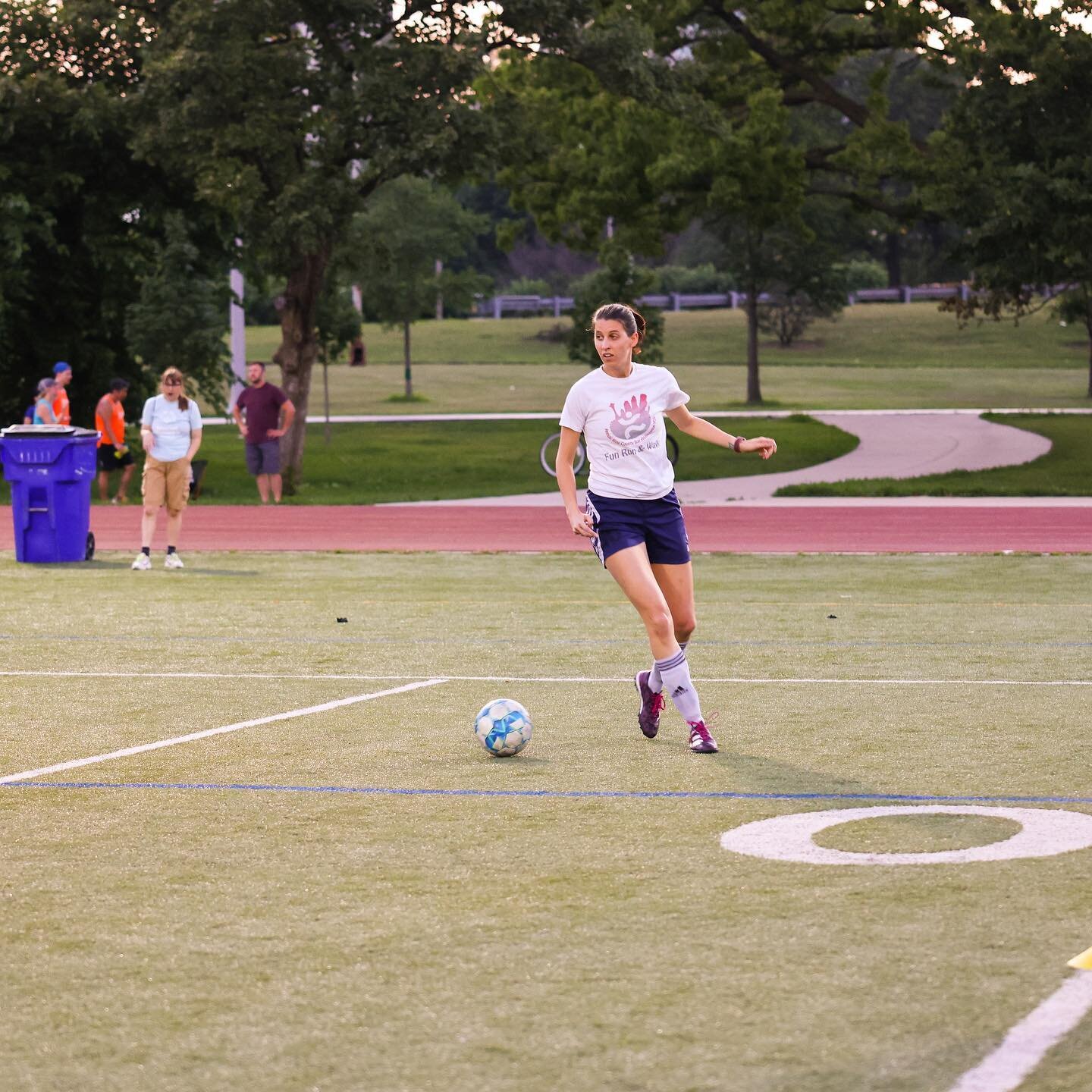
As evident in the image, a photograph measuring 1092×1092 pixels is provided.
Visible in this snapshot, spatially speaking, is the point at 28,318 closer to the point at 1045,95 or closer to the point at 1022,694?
the point at 1045,95

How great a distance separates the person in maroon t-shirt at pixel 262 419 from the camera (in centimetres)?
2447

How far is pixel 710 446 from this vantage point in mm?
39344

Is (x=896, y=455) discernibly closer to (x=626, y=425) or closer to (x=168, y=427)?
(x=168, y=427)

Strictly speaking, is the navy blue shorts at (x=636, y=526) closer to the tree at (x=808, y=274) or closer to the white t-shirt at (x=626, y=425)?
the white t-shirt at (x=626, y=425)

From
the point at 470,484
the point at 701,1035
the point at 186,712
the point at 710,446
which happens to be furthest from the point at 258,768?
the point at 710,446

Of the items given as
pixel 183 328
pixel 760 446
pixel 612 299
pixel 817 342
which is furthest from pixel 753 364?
pixel 760 446

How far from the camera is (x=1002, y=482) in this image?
31297mm

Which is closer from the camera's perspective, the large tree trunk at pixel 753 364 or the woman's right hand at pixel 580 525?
the woman's right hand at pixel 580 525

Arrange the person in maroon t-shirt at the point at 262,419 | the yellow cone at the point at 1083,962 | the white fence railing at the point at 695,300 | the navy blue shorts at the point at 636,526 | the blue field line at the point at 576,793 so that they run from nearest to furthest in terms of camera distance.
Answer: the yellow cone at the point at 1083,962 → the blue field line at the point at 576,793 → the navy blue shorts at the point at 636,526 → the person in maroon t-shirt at the point at 262,419 → the white fence railing at the point at 695,300

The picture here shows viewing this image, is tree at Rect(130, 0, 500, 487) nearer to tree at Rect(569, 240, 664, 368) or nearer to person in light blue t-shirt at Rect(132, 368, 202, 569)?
person in light blue t-shirt at Rect(132, 368, 202, 569)

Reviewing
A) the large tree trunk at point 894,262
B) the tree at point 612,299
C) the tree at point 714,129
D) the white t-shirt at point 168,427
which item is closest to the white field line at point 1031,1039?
the white t-shirt at point 168,427

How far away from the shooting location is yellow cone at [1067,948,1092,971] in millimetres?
5000

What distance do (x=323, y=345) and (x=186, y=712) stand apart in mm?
31867

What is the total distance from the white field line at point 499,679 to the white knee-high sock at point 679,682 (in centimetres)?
227
